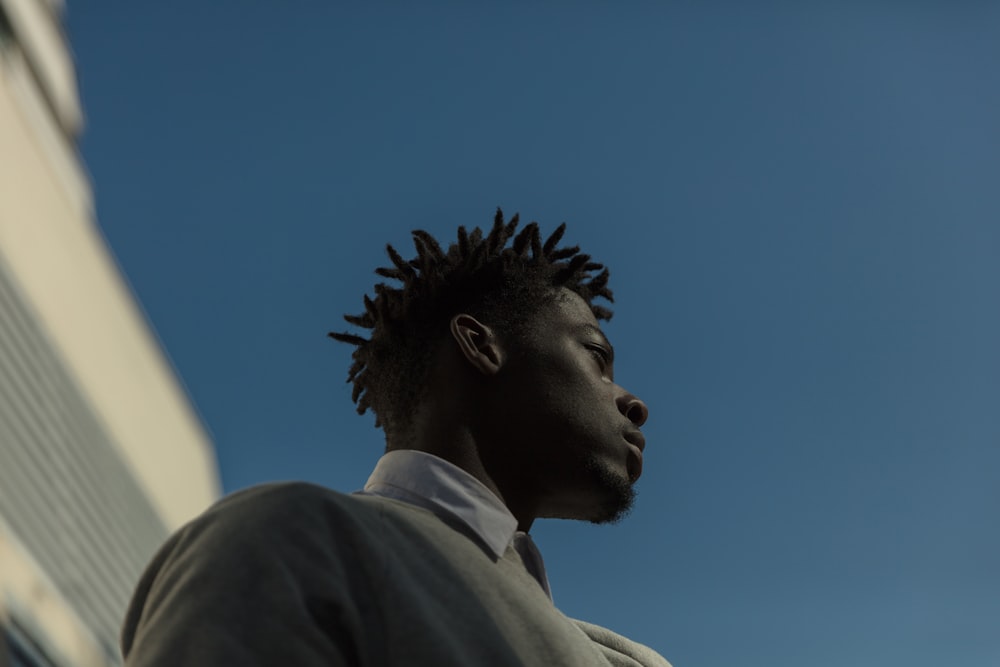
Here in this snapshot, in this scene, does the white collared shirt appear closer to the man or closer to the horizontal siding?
the man

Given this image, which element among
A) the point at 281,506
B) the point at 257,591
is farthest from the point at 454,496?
the point at 257,591

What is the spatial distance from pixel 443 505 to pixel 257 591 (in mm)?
596

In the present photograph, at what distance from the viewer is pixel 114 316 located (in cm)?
2212

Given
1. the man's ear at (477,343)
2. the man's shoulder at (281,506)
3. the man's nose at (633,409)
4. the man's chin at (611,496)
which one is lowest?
the man's chin at (611,496)

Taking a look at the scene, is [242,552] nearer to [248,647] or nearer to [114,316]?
[248,647]

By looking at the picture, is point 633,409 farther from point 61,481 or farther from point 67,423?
point 67,423

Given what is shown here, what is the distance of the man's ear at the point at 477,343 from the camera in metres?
2.60

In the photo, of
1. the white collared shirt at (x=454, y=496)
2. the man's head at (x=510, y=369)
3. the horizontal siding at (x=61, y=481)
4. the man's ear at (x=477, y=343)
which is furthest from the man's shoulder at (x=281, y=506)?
the horizontal siding at (x=61, y=481)

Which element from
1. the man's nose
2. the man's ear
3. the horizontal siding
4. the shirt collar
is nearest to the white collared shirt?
the shirt collar

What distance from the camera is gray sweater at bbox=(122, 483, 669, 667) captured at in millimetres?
1670

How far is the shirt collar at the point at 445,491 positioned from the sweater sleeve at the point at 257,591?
0.40 meters

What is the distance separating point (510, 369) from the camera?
2594 millimetres

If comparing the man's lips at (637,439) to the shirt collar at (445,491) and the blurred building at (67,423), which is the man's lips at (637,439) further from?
the blurred building at (67,423)

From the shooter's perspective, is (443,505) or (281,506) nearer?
(281,506)
